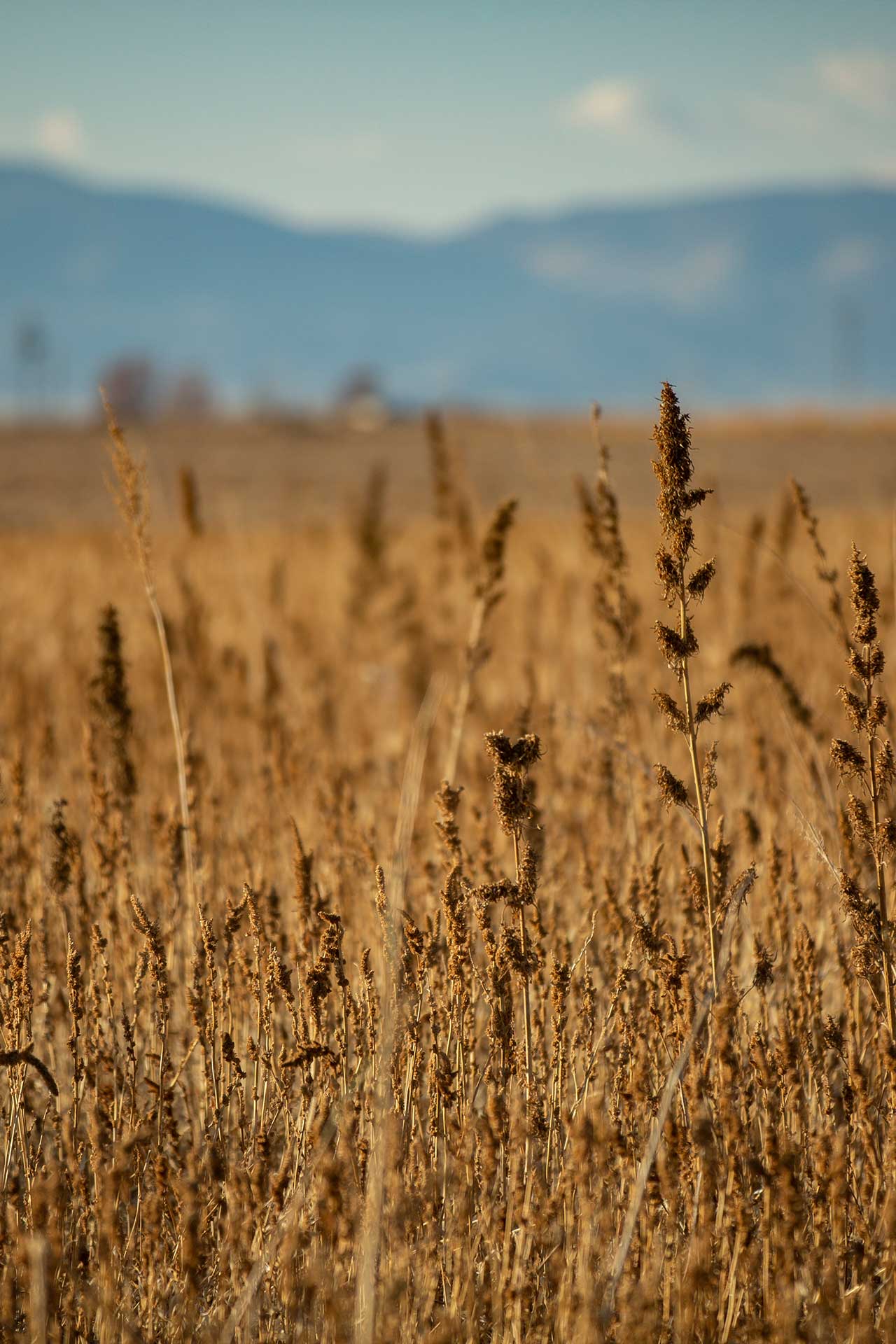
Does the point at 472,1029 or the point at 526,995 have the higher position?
the point at 526,995

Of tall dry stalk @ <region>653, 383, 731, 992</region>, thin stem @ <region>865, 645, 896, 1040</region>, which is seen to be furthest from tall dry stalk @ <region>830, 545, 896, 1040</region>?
tall dry stalk @ <region>653, 383, 731, 992</region>

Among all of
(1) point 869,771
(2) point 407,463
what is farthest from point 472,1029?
(2) point 407,463

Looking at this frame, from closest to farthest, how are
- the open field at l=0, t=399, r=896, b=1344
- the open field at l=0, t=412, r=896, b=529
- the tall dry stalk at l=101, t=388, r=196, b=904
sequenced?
the open field at l=0, t=399, r=896, b=1344 → the tall dry stalk at l=101, t=388, r=196, b=904 → the open field at l=0, t=412, r=896, b=529

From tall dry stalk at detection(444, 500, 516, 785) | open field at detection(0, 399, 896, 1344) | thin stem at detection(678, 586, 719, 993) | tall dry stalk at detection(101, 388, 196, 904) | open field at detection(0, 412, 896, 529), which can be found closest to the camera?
open field at detection(0, 399, 896, 1344)

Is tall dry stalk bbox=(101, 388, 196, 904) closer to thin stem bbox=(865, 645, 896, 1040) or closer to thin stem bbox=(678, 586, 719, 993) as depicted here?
thin stem bbox=(678, 586, 719, 993)

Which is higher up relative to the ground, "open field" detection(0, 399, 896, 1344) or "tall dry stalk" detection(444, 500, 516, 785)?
"tall dry stalk" detection(444, 500, 516, 785)

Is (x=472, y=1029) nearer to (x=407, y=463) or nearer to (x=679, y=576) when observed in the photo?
(x=679, y=576)

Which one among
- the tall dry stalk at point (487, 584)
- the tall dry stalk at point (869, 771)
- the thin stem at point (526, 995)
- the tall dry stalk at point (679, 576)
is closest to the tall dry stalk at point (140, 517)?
the tall dry stalk at point (487, 584)

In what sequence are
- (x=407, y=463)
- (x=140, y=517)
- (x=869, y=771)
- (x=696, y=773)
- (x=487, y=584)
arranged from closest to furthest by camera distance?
(x=696, y=773), (x=869, y=771), (x=140, y=517), (x=487, y=584), (x=407, y=463)

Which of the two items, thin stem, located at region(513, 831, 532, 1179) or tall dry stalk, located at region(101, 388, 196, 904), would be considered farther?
tall dry stalk, located at region(101, 388, 196, 904)

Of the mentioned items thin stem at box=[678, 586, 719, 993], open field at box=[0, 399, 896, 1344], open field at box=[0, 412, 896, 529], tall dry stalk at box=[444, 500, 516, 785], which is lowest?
open field at box=[0, 399, 896, 1344]

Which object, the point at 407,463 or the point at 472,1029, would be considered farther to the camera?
the point at 407,463

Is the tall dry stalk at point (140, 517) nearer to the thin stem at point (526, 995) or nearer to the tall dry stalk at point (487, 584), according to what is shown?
the tall dry stalk at point (487, 584)

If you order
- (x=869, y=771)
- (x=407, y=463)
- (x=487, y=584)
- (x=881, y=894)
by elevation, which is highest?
(x=407, y=463)
